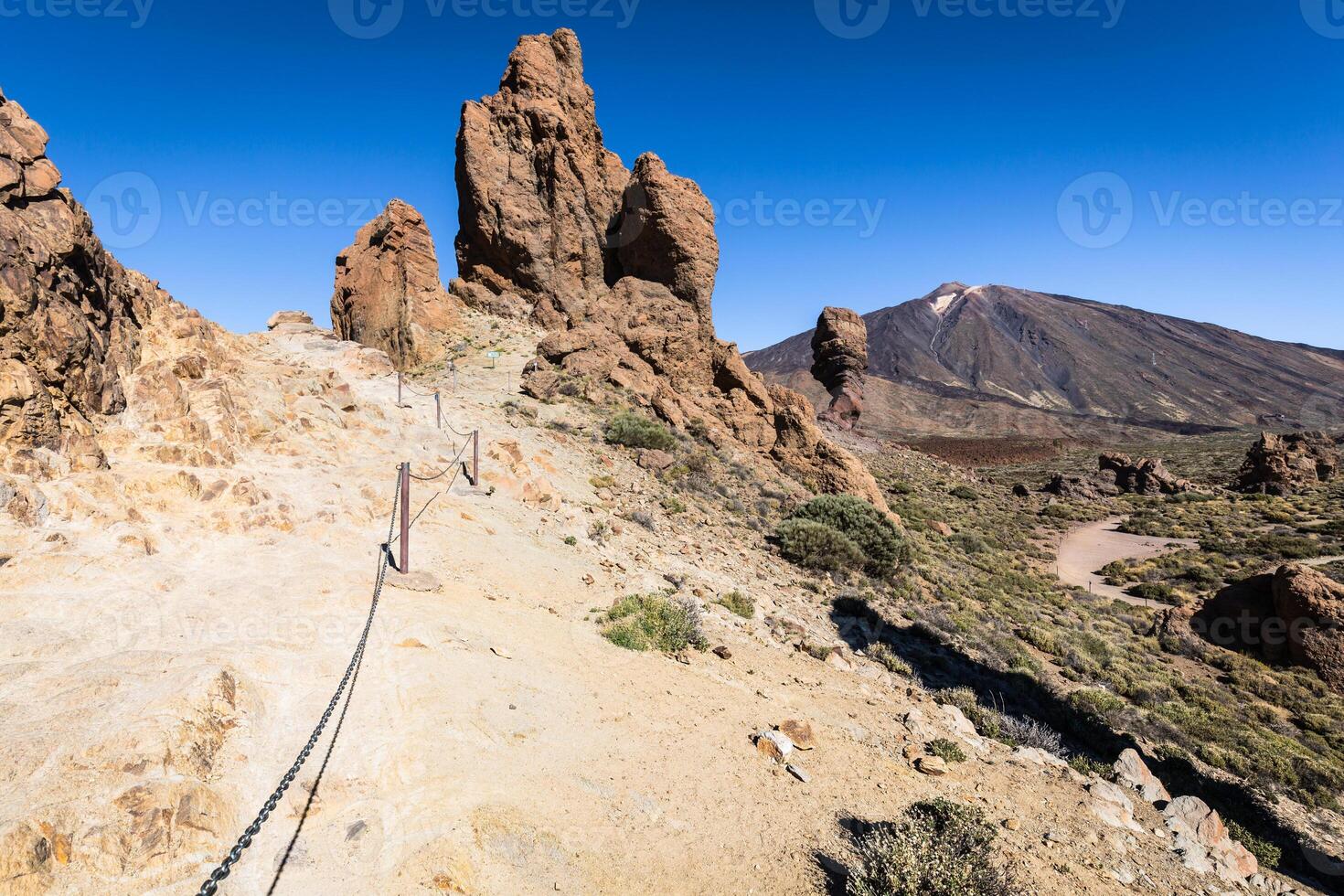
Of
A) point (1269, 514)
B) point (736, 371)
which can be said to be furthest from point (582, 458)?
point (1269, 514)

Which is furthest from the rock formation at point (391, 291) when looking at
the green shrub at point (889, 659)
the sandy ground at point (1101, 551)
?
the sandy ground at point (1101, 551)

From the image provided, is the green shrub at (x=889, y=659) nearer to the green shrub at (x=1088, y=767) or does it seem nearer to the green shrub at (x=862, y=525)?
the green shrub at (x=1088, y=767)

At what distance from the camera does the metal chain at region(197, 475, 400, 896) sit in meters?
2.42

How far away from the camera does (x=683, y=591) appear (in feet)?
29.6

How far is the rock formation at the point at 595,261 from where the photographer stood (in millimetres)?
18938

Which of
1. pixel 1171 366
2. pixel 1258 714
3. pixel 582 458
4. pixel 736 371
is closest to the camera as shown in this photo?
pixel 1258 714

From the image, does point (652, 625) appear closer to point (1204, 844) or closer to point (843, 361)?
point (1204, 844)

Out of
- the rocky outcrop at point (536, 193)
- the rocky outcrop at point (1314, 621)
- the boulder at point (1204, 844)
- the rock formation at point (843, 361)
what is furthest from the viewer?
the rock formation at point (843, 361)

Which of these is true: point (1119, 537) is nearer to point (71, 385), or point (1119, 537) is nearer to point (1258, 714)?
point (1258, 714)

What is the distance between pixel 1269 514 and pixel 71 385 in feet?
119

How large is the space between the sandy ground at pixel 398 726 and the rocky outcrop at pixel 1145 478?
33.5 meters

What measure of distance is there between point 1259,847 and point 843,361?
3685 centimetres

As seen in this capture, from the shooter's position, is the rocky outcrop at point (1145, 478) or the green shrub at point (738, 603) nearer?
the green shrub at point (738, 603)

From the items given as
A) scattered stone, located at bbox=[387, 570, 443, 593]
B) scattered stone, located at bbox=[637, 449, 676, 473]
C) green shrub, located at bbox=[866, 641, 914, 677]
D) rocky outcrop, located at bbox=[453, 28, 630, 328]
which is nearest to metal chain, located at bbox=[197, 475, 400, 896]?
scattered stone, located at bbox=[387, 570, 443, 593]
